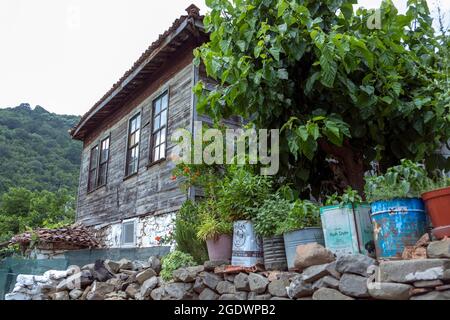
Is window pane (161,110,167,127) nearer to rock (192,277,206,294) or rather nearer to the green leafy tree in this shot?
the green leafy tree

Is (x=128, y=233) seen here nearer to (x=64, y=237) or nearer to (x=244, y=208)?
(x=64, y=237)

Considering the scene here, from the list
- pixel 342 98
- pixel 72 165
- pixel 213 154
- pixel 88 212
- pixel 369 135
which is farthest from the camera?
pixel 72 165

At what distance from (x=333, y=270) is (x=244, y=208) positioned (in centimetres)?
122

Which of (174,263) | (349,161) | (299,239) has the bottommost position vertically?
(174,263)

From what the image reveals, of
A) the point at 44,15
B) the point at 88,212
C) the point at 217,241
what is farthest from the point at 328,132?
the point at 44,15

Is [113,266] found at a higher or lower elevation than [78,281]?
higher

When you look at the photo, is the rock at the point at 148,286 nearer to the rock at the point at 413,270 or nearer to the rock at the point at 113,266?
the rock at the point at 113,266

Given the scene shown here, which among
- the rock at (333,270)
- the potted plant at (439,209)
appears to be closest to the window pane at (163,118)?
the rock at (333,270)

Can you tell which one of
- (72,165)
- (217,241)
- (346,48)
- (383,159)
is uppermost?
(72,165)

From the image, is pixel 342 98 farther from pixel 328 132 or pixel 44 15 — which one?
pixel 44 15

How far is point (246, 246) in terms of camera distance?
349 centimetres

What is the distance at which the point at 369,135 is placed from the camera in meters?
3.97

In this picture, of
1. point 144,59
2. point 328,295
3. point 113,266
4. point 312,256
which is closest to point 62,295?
point 113,266
